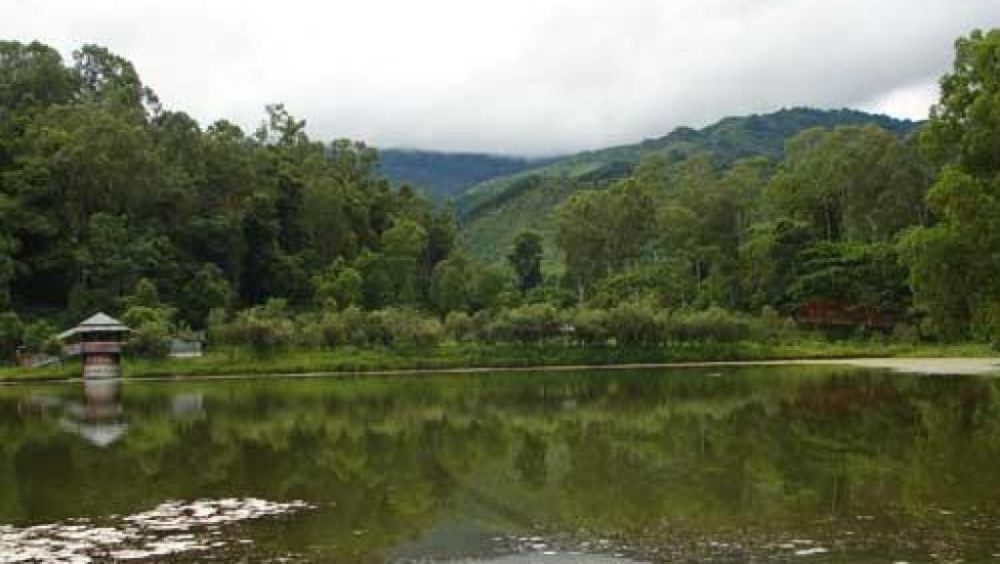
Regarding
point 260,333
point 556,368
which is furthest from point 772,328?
point 260,333

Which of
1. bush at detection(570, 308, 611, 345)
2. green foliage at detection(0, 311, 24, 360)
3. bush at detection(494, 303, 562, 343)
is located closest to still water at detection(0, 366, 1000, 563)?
bush at detection(570, 308, 611, 345)

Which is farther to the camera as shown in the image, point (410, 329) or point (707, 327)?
point (707, 327)

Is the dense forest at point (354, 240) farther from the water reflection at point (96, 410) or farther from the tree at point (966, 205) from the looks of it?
the tree at point (966, 205)

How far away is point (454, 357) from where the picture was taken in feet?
232

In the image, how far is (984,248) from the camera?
3544 centimetres

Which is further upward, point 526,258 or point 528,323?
point 526,258

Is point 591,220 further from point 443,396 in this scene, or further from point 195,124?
point 443,396

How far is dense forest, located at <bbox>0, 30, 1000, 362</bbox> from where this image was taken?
73.4 m

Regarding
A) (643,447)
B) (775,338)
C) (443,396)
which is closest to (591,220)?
(775,338)

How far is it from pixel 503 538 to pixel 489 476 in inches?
273

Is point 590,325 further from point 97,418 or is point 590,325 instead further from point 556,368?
point 97,418

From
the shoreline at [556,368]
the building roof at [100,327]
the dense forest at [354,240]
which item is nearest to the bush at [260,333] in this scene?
the dense forest at [354,240]

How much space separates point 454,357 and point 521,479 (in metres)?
48.6

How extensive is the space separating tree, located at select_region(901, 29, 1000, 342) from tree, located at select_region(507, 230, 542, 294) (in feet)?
249
